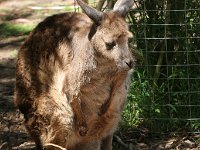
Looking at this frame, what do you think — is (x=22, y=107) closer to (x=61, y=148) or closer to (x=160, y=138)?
(x=61, y=148)

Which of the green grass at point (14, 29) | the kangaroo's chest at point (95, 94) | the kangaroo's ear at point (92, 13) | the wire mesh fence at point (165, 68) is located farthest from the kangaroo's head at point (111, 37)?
the green grass at point (14, 29)

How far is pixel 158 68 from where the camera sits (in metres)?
6.38

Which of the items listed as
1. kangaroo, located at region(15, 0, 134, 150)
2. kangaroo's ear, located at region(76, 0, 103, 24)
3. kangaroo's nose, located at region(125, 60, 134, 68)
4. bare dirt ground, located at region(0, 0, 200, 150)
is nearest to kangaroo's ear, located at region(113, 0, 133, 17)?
kangaroo, located at region(15, 0, 134, 150)

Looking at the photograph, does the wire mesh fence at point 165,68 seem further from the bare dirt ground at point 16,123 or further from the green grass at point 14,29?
the green grass at point 14,29

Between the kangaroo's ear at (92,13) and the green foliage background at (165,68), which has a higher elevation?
the kangaroo's ear at (92,13)

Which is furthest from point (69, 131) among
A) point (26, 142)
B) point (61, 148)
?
point (26, 142)

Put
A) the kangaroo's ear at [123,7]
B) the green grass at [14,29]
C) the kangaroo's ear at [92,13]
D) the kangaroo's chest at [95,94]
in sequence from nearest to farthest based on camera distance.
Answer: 1. the kangaroo's ear at [92,13]
2. the kangaroo's ear at [123,7]
3. the kangaroo's chest at [95,94]
4. the green grass at [14,29]

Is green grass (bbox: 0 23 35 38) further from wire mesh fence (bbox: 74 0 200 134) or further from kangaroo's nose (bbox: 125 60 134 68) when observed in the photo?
kangaroo's nose (bbox: 125 60 134 68)

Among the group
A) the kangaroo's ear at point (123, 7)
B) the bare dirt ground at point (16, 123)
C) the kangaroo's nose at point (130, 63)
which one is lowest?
the bare dirt ground at point (16, 123)

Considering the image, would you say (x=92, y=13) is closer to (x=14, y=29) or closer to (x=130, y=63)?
(x=130, y=63)

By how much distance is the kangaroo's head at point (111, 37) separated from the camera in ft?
15.8

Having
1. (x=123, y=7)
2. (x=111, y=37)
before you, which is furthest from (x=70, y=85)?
(x=123, y=7)

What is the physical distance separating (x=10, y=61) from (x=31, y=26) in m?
1.35

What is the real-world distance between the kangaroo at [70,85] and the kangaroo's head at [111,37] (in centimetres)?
2
